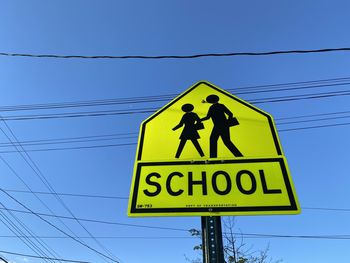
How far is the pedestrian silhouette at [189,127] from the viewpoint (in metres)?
2.69

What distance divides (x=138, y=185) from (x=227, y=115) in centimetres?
95

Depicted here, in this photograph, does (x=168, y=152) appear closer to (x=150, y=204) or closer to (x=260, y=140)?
(x=150, y=204)

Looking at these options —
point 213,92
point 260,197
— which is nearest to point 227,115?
point 213,92

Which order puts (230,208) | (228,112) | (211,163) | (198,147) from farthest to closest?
(228,112)
(198,147)
(211,163)
(230,208)

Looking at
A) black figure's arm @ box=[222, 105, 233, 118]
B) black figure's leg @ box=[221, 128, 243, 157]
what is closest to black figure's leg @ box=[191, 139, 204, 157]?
black figure's leg @ box=[221, 128, 243, 157]

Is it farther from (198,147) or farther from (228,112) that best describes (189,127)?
(228,112)

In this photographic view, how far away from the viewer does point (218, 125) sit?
2.78 meters

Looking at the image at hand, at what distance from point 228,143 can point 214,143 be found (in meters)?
0.11

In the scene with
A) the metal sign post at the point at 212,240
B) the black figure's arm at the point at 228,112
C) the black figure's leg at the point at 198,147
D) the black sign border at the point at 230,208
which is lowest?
the metal sign post at the point at 212,240

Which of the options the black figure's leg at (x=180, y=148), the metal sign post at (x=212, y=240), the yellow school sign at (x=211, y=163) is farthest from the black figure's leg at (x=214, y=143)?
the metal sign post at (x=212, y=240)

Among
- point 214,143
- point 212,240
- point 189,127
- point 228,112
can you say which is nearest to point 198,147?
point 214,143

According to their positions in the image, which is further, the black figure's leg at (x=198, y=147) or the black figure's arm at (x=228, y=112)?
the black figure's arm at (x=228, y=112)

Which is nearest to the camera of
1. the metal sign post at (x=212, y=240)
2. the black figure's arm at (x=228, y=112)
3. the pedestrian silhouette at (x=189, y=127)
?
the metal sign post at (x=212, y=240)

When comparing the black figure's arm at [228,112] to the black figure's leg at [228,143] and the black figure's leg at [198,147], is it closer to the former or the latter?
the black figure's leg at [228,143]
